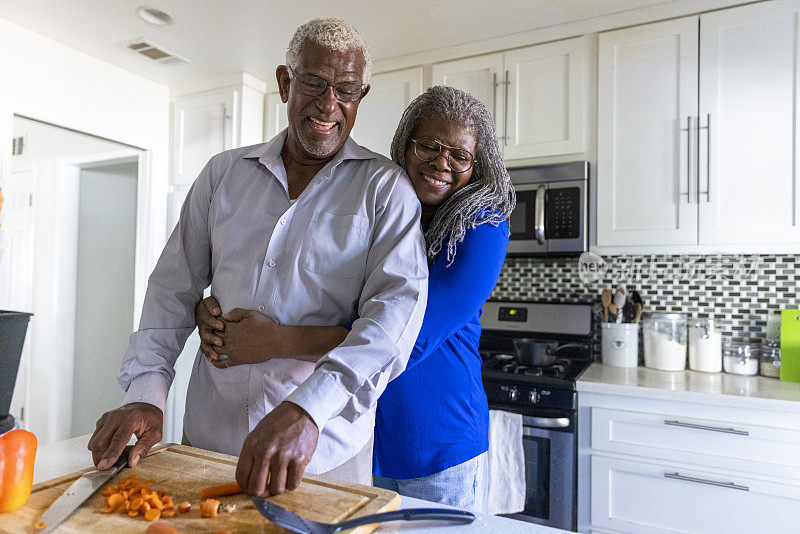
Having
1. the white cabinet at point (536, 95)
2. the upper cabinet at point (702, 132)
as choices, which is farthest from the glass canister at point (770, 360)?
the white cabinet at point (536, 95)

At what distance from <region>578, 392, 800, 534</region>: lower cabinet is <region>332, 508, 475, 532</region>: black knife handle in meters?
1.40

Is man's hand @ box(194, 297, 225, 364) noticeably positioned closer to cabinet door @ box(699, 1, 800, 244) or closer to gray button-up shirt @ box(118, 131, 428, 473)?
gray button-up shirt @ box(118, 131, 428, 473)

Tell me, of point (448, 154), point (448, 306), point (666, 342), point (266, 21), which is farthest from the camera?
point (266, 21)

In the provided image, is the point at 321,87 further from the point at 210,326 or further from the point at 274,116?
the point at 274,116

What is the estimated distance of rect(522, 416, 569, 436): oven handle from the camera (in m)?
2.00

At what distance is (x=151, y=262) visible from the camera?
3.09 metres

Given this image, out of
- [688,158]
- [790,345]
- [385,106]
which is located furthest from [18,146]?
[790,345]

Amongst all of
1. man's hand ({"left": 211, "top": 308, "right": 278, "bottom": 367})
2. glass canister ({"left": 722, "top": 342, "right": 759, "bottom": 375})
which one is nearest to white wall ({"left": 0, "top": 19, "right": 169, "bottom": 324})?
man's hand ({"left": 211, "top": 308, "right": 278, "bottom": 367})

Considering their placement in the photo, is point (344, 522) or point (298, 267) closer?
point (344, 522)

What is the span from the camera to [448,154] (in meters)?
1.24

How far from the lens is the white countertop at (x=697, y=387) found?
5.85 ft

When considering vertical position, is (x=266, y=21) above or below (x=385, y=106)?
above

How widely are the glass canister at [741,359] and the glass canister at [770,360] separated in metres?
0.02

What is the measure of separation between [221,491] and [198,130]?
2.70 meters
